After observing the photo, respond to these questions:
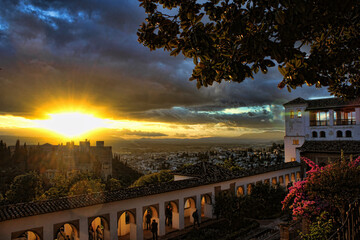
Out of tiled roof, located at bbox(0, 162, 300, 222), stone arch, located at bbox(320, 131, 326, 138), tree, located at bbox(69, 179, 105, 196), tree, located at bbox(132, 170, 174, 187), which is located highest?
stone arch, located at bbox(320, 131, 326, 138)

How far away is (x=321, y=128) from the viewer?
3067 cm

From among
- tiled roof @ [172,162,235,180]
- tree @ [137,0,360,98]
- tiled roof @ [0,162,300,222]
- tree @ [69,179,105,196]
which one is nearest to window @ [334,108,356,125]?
tiled roof @ [172,162,235,180]

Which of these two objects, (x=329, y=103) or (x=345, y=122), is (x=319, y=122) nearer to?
(x=329, y=103)

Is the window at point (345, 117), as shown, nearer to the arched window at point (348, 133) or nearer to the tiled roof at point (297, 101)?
the arched window at point (348, 133)

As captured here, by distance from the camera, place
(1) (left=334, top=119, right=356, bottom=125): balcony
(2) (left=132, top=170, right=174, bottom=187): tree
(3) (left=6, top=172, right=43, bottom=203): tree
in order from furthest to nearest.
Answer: (3) (left=6, top=172, right=43, bottom=203): tree, (1) (left=334, top=119, right=356, bottom=125): balcony, (2) (left=132, top=170, right=174, bottom=187): tree

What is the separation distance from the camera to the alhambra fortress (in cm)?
1131

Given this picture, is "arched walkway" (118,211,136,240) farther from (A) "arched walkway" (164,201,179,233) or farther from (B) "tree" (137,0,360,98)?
(B) "tree" (137,0,360,98)

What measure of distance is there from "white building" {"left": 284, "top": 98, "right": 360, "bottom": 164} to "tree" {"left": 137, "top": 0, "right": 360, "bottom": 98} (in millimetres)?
25594

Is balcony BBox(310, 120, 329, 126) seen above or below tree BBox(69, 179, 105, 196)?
above

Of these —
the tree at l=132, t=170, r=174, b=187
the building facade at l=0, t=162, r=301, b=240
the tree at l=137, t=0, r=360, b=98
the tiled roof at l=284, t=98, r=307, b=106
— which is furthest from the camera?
the tiled roof at l=284, t=98, r=307, b=106

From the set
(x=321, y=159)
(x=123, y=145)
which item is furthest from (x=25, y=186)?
(x=123, y=145)

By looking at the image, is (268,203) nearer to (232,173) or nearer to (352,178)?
(232,173)

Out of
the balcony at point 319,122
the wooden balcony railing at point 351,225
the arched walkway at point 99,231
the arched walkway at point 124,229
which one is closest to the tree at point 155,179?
the arched walkway at point 124,229

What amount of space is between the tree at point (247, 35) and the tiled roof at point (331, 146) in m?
24.7
